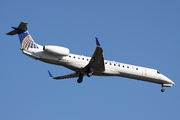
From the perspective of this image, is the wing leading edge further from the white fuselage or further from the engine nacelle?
the engine nacelle

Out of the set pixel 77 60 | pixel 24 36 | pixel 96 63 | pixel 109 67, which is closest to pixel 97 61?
pixel 96 63

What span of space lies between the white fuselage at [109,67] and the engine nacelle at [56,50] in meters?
0.54

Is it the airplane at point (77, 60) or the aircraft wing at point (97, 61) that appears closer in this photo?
the aircraft wing at point (97, 61)

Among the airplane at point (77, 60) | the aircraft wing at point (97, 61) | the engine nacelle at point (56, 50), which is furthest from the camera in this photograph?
the airplane at point (77, 60)

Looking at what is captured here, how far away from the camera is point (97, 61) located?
25.9 meters

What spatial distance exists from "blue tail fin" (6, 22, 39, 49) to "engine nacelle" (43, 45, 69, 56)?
1467 mm

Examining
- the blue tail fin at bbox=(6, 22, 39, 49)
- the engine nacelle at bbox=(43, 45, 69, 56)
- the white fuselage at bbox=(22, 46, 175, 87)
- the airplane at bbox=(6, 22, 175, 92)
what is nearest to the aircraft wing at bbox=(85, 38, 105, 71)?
the airplane at bbox=(6, 22, 175, 92)

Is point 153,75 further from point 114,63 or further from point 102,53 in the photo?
point 102,53

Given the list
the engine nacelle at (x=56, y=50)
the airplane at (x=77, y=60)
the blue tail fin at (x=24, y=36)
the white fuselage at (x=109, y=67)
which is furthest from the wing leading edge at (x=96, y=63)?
the blue tail fin at (x=24, y=36)

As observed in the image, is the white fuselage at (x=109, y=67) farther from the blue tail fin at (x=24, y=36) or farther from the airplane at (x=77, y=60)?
the blue tail fin at (x=24, y=36)

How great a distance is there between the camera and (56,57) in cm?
2650

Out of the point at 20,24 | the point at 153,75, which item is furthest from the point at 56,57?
the point at 153,75

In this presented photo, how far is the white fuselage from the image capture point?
26.2 meters

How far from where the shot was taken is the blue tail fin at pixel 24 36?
1032 inches
